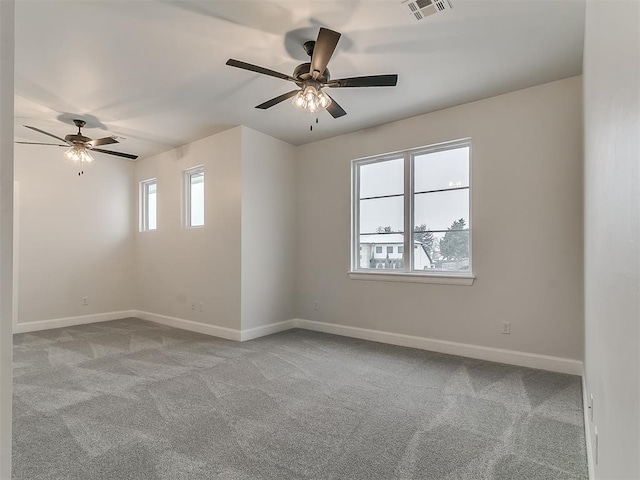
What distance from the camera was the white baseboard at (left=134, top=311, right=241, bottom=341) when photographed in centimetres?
486

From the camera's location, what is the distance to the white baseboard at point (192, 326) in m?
4.86

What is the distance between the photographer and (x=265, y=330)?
509cm

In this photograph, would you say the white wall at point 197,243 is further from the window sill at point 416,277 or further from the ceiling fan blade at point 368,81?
the ceiling fan blade at point 368,81

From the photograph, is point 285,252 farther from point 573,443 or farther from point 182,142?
point 573,443

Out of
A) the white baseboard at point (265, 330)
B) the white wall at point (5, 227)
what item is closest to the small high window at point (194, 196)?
the white baseboard at point (265, 330)

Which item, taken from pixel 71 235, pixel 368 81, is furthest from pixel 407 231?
pixel 71 235

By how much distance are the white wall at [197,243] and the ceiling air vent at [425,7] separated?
2.94 m

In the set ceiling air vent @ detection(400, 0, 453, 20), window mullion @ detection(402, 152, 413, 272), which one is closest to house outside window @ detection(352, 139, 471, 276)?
window mullion @ detection(402, 152, 413, 272)

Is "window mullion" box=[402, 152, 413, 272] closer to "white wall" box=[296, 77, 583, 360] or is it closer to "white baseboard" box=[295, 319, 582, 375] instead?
"white wall" box=[296, 77, 583, 360]

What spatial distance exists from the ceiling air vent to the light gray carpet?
113 inches

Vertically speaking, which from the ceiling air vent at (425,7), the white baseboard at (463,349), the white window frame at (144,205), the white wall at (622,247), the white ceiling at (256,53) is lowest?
the white baseboard at (463,349)

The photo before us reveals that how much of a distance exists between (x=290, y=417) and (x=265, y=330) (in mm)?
2598

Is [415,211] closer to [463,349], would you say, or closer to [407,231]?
[407,231]

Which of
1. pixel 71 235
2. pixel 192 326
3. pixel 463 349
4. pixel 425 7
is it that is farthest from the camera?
pixel 71 235
